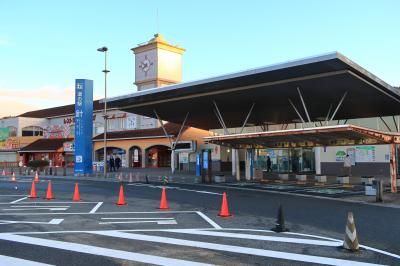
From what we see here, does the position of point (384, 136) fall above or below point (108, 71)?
below

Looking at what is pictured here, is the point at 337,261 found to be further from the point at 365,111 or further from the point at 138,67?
the point at 138,67

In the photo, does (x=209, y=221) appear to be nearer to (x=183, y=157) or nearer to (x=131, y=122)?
(x=183, y=157)

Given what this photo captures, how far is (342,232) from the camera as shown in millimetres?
10531

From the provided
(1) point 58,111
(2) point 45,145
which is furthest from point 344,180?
(1) point 58,111

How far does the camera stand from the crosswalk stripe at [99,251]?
7258 millimetres

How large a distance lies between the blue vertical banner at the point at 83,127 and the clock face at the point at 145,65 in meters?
17.9

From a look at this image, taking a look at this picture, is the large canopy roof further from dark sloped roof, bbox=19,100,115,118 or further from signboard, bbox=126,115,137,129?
dark sloped roof, bbox=19,100,115,118

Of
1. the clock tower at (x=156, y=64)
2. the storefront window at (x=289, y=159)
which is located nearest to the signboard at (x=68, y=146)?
the clock tower at (x=156, y=64)

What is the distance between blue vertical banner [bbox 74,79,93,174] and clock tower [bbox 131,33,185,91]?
16984 mm

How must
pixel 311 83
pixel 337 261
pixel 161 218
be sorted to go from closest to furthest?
pixel 337 261, pixel 161 218, pixel 311 83

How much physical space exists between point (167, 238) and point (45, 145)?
180 feet

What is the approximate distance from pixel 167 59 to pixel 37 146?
21.5m

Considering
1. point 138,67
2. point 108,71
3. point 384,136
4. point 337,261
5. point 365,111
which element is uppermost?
point 138,67

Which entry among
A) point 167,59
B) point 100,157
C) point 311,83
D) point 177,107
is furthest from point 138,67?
point 311,83
